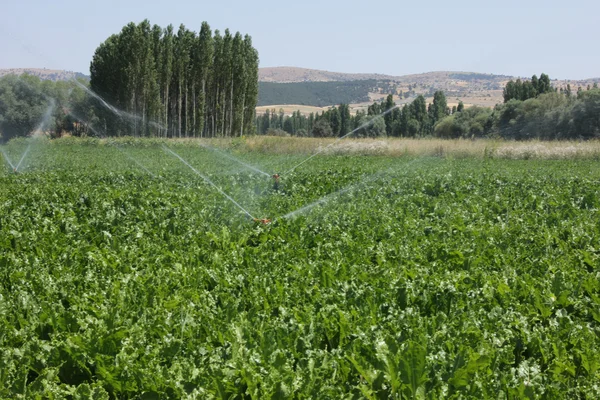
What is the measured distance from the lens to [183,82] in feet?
202

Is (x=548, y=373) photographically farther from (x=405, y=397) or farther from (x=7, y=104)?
(x=7, y=104)

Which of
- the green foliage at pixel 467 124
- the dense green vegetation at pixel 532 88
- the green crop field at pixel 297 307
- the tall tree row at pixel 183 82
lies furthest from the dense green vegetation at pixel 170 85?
the green crop field at pixel 297 307

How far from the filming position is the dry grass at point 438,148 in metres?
33.0

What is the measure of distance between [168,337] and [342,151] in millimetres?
34520

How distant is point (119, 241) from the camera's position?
8078 mm

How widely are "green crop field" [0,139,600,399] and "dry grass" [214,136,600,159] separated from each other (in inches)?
949

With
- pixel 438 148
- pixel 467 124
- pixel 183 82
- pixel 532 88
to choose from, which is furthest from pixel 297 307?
pixel 532 88

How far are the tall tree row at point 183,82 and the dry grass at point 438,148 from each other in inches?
677

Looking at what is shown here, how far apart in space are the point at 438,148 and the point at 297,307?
30941mm

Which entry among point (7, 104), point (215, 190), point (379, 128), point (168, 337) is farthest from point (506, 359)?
point (379, 128)

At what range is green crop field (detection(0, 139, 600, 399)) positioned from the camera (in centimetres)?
367

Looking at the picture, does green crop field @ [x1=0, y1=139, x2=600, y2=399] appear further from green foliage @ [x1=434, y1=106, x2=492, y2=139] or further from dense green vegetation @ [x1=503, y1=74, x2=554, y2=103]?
dense green vegetation @ [x1=503, y1=74, x2=554, y2=103]

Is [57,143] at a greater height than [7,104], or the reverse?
[7,104]

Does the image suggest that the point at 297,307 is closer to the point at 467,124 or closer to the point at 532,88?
the point at 467,124
